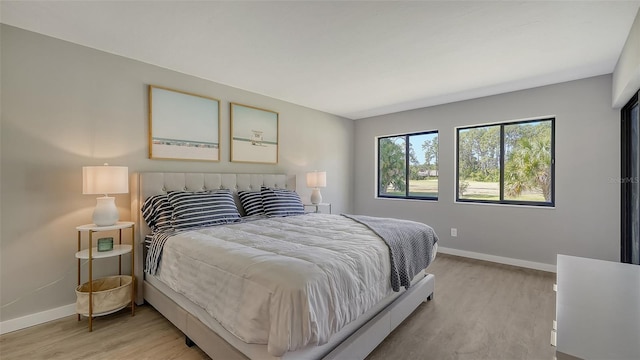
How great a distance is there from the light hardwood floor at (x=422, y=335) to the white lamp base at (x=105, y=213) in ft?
2.76

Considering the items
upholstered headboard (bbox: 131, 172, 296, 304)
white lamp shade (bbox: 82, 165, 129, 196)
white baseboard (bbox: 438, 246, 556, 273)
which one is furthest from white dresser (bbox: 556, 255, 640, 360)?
upholstered headboard (bbox: 131, 172, 296, 304)

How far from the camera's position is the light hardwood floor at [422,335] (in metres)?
1.89

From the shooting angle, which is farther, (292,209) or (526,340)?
(292,209)

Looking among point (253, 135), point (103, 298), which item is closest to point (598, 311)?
point (103, 298)

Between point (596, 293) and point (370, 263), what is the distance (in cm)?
105

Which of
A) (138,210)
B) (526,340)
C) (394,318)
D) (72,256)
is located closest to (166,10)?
(138,210)

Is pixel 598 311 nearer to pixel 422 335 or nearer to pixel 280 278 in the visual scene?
pixel 280 278

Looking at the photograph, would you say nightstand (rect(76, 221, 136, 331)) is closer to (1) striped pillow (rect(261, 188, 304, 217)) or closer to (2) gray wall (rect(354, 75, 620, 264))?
(1) striped pillow (rect(261, 188, 304, 217))

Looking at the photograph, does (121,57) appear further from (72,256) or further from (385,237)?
(385,237)

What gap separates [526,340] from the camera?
2053 millimetres

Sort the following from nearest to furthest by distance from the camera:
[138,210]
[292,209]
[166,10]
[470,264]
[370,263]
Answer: [370,263]
[166,10]
[138,210]
[292,209]
[470,264]

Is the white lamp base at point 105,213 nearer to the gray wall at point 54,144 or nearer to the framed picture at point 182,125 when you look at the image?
the gray wall at point 54,144

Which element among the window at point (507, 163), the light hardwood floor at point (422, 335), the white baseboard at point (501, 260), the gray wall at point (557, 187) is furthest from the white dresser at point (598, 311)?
the window at point (507, 163)

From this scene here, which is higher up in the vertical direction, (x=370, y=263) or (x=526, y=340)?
(x=370, y=263)
